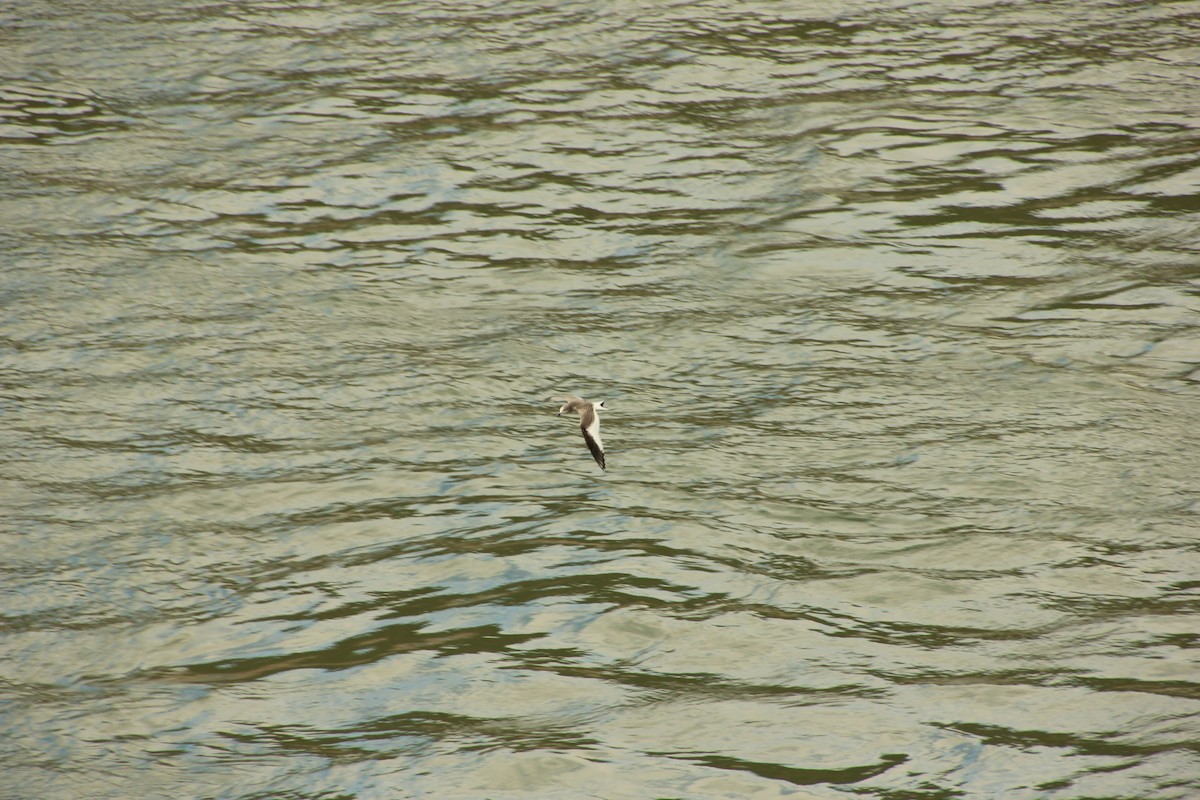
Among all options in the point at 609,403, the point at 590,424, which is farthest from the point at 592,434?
the point at 609,403

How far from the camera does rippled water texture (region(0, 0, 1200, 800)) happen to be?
4.27 m

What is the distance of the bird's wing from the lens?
14.5ft

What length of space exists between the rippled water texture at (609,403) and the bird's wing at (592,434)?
1.94ft

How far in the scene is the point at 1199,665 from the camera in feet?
14.4

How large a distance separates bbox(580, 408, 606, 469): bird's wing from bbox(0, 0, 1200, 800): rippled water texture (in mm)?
593

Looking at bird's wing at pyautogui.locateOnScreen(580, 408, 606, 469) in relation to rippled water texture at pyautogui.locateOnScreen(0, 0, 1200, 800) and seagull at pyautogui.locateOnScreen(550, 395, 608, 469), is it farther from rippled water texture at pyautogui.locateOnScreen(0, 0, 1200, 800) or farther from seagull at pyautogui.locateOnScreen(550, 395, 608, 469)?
rippled water texture at pyautogui.locateOnScreen(0, 0, 1200, 800)

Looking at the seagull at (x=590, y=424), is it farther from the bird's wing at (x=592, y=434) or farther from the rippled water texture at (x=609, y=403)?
the rippled water texture at (x=609, y=403)

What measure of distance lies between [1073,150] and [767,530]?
3534 millimetres

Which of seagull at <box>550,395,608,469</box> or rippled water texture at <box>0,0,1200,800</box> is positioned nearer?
rippled water texture at <box>0,0,1200,800</box>

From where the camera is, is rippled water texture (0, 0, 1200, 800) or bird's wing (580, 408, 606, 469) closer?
rippled water texture (0, 0, 1200, 800)

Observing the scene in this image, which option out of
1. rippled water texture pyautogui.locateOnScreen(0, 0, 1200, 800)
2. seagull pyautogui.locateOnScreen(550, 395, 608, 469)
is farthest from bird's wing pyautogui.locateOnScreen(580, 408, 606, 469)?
rippled water texture pyautogui.locateOnScreen(0, 0, 1200, 800)

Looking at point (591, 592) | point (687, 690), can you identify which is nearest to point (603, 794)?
point (687, 690)

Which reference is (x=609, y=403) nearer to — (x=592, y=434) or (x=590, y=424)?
(x=590, y=424)

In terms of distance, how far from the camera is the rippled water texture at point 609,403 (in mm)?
4266
